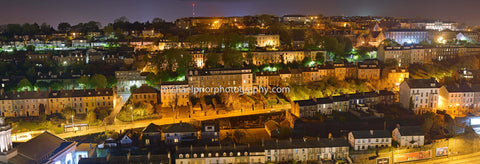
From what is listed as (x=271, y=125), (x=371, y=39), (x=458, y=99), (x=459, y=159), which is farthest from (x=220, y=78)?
(x=371, y=39)

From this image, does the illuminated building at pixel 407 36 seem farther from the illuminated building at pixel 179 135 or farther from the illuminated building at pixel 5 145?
the illuminated building at pixel 5 145

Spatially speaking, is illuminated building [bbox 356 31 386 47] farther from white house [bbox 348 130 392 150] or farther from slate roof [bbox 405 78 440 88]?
white house [bbox 348 130 392 150]

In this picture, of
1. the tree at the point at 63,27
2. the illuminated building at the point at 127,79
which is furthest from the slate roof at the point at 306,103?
the tree at the point at 63,27

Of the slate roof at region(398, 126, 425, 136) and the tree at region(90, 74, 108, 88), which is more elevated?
the tree at region(90, 74, 108, 88)

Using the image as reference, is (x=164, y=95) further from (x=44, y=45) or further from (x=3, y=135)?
(x=44, y=45)

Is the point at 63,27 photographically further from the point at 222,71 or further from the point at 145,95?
the point at 222,71

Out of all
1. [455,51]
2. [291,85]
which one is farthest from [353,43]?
[291,85]

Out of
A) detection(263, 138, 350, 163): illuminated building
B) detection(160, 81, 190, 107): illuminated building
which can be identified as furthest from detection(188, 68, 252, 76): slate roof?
detection(263, 138, 350, 163): illuminated building
